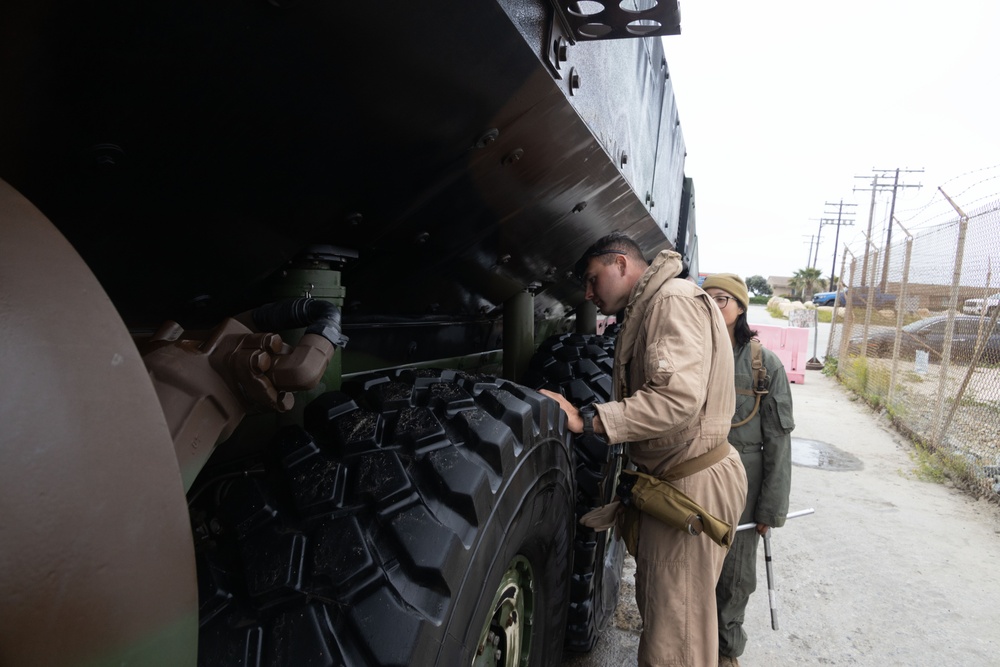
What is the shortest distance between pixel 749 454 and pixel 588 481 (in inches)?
34.5

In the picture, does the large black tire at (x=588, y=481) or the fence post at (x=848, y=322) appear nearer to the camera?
the large black tire at (x=588, y=481)

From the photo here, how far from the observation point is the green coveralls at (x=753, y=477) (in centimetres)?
281

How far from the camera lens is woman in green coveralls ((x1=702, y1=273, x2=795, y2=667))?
281cm

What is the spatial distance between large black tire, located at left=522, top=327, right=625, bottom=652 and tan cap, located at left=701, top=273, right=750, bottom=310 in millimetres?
678

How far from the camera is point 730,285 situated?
2.84m

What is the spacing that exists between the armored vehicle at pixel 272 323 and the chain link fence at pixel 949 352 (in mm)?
5143

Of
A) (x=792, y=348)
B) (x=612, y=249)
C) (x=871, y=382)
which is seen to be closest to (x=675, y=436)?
(x=612, y=249)

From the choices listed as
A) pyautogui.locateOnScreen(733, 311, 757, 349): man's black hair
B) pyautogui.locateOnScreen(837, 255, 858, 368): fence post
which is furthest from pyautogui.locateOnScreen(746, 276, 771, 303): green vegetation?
pyautogui.locateOnScreen(733, 311, 757, 349): man's black hair

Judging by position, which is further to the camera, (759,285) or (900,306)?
(759,285)

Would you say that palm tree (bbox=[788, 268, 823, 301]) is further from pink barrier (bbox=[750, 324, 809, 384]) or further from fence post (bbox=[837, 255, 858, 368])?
pink barrier (bbox=[750, 324, 809, 384])

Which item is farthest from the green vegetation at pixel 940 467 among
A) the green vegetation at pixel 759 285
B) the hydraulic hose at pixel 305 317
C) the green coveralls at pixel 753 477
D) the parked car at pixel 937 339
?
the green vegetation at pixel 759 285

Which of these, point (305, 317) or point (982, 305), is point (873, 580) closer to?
point (982, 305)

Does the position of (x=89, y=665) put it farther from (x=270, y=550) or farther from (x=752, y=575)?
(x=752, y=575)

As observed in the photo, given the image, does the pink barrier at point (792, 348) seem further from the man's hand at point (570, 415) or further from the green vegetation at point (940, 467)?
the man's hand at point (570, 415)
